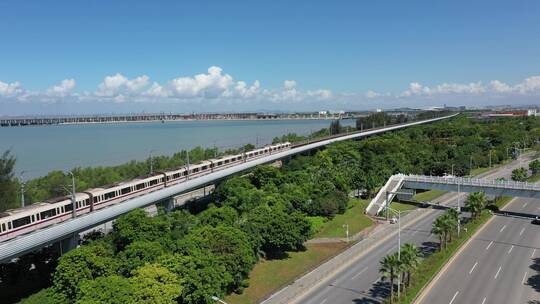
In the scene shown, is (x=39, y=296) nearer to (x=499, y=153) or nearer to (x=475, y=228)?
(x=475, y=228)

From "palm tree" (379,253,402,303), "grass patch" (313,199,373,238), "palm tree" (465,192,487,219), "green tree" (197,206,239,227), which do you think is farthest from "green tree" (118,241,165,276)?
"palm tree" (465,192,487,219)

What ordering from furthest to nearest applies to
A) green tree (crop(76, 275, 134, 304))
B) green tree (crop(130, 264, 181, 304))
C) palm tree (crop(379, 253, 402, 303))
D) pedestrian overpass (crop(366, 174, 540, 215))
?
pedestrian overpass (crop(366, 174, 540, 215))
palm tree (crop(379, 253, 402, 303))
green tree (crop(130, 264, 181, 304))
green tree (crop(76, 275, 134, 304))

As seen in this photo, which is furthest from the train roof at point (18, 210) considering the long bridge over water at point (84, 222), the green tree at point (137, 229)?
the green tree at point (137, 229)

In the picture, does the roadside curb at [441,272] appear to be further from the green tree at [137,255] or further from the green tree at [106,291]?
the green tree at [106,291]

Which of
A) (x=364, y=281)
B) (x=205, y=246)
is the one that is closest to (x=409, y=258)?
(x=364, y=281)

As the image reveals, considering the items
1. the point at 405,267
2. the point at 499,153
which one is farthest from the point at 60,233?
the point at 499,153

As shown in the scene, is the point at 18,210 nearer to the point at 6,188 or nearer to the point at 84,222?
the point at 84,222

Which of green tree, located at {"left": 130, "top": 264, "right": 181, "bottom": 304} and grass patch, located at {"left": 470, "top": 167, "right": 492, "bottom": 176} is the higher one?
green tree, located at {"left": 130, "top": 264, "right": 181, "bottom": 304}

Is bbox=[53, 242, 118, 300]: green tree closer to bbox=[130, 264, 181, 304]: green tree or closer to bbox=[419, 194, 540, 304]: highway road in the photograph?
bbox=[130, 264, 181, 304]: green tree
